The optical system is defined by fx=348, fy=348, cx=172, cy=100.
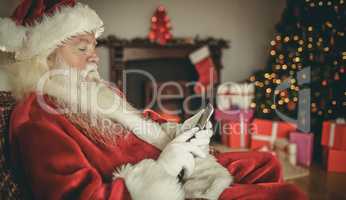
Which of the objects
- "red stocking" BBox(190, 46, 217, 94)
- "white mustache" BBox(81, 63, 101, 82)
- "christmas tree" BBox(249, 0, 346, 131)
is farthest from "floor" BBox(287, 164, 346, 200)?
"white mustache" BBox(81, 63, 101, 82)

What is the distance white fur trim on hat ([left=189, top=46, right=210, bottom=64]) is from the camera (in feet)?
13.7

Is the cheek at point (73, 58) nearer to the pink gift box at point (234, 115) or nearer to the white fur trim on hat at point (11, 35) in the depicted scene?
the white fur trim on hat at point (11, 35)

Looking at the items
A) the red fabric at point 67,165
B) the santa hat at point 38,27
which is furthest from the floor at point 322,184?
the santa hat at point 38,27

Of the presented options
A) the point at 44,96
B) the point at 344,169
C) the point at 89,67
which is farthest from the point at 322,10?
the point at 44,96

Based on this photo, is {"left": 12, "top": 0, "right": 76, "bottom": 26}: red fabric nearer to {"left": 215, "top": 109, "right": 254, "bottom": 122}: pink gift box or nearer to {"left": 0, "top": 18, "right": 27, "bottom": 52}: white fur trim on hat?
{"left": 0, "top": 18, "right": 27, "bottom": 52}: white fur trim on hat

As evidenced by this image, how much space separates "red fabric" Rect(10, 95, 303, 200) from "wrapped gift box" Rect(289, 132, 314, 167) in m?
2.04

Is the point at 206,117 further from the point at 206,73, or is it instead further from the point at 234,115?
the point at 206,73

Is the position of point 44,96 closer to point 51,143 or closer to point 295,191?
point 51,143

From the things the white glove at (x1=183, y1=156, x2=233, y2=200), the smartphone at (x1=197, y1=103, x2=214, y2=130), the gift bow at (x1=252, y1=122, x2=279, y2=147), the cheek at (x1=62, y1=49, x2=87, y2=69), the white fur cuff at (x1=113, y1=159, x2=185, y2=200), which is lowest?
the gift bow at (x1=252, y1=122, x2=279, y2=147)

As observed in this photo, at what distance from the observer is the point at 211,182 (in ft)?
4.13

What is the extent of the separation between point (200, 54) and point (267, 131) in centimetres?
127

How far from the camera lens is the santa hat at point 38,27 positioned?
1304mm

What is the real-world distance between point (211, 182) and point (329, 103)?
92.2 inches

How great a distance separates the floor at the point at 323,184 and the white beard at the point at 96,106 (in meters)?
1.64
